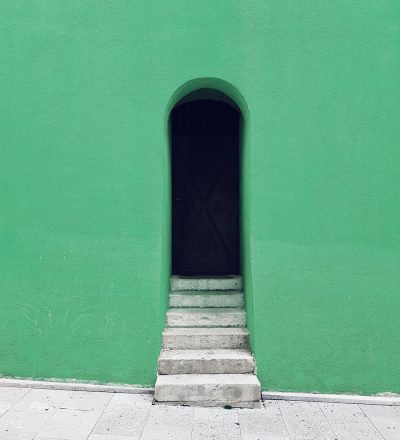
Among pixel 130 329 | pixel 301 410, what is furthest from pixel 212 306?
pixel 301 410

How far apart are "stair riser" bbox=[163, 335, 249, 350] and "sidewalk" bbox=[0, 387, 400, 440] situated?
61cm

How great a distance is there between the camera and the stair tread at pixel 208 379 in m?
3.99

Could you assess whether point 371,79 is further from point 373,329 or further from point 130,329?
point 130,329

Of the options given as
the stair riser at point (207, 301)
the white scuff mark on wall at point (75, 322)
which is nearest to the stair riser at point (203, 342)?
the stair riser at point (207, 301)

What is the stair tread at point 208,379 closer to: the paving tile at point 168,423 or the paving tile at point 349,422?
the paving tile at point 168,423

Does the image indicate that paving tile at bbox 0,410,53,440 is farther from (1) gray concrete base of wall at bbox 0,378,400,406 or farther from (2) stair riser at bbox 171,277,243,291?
(2) stair riser at bbox 171,277,243,291

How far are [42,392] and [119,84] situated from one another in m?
3.26

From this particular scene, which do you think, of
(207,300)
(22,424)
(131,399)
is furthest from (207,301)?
(22,424)

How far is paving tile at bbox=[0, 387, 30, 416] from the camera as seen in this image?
3826mm

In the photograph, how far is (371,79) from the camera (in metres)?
4.29

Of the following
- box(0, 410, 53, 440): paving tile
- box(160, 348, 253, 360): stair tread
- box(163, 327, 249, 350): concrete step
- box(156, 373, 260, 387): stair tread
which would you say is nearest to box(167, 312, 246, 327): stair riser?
box(163, 327, 249, 350): concrete step

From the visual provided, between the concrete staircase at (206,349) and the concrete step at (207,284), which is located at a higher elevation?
the concrete step at (207,284)

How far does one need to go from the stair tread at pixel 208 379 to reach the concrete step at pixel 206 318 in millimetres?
623

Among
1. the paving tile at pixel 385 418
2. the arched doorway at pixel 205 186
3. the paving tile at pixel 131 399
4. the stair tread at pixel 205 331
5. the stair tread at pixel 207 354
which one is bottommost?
the paving tile at pixel 385 418
